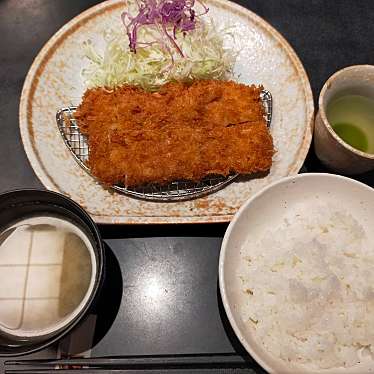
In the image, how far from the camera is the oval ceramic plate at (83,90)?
7.95 ft

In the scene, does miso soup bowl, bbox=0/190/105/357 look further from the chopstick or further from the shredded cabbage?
the shredded cabbage

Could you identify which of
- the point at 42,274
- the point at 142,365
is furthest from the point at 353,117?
the point at 42,274

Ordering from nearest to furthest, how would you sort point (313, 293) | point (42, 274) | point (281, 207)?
point (313, 293) → point (42, 274) → point (281, 207)

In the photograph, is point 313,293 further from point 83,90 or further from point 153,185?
point 83,90

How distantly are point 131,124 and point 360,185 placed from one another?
1306 millimetres

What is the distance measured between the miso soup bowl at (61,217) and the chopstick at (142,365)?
177 mm

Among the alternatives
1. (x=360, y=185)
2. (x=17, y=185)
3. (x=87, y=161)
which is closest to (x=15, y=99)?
(x=17, y=185)

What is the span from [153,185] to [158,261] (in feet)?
1.46

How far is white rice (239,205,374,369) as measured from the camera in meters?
1.96

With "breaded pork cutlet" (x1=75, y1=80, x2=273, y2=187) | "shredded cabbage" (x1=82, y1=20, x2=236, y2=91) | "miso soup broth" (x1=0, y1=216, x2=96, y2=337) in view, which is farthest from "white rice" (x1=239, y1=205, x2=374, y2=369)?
"shredded cabbage" (x1=82, y1=20, x2=236, y2=91)

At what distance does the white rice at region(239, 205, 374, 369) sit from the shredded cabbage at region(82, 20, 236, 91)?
1.21m

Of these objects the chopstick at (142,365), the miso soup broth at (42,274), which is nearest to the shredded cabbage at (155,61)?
the miso soup broth at (42,274)

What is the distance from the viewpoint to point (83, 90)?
Result: 109 inches

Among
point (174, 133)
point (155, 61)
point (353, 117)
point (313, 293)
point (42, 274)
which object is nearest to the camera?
point (313, 293)
